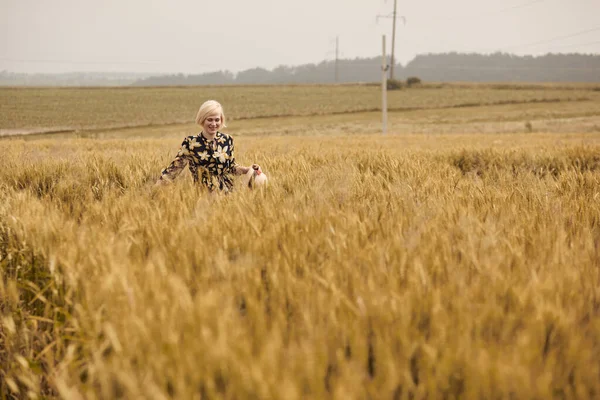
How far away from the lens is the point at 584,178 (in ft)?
10.5

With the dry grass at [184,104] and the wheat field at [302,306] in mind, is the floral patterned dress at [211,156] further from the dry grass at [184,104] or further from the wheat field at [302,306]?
the dry grass at [184,104]

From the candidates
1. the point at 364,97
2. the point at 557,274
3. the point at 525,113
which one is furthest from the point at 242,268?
the point at 364,97

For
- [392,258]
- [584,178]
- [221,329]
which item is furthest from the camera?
[584,178]

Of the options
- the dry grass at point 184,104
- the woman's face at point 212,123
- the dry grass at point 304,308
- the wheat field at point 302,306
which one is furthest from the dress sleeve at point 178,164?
the dry grass at point 184,104

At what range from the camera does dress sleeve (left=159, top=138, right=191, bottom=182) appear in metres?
3.40

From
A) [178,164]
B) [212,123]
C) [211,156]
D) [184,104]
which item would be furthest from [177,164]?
[184,104]

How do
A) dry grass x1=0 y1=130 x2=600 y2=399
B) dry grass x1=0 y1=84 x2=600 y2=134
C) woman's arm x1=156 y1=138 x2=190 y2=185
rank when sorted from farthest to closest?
dry grass x1=0 y1=84 x2=600 y2=134
woman's arm x1=156 y1=138 x2=190 y2=185
dry grass x1=0 y1=130 x2=600 y2=399

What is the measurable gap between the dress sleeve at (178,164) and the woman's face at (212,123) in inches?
8.7

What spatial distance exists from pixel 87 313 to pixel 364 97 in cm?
6019

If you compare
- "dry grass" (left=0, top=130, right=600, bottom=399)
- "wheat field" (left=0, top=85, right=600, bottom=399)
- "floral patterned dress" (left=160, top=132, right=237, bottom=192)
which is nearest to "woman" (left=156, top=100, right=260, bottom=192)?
"floral patterned dress" (left=160, top=132, right=237, bottom=192)

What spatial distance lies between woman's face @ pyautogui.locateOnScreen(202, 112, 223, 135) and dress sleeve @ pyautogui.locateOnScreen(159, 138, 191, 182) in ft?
0.72

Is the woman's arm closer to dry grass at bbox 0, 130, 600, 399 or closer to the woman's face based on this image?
the woman's face

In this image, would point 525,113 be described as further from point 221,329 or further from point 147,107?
point 221,329

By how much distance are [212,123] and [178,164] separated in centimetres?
67
